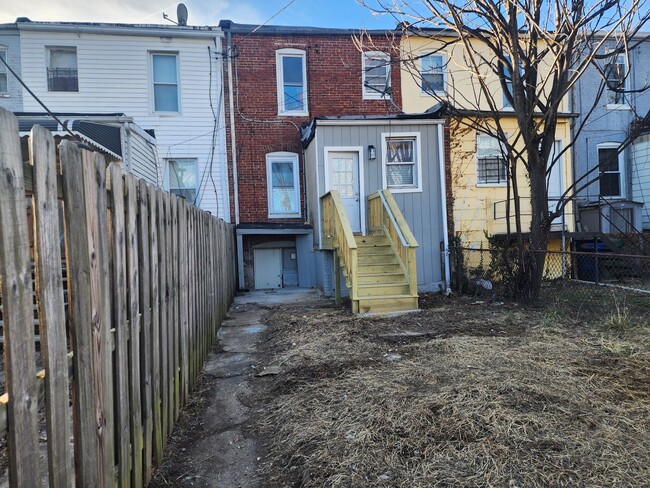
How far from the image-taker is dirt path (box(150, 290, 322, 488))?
2.65 metres

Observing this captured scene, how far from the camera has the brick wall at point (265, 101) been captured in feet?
39.6

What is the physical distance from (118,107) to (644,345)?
40.5ft

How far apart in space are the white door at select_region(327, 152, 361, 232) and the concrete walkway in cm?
404

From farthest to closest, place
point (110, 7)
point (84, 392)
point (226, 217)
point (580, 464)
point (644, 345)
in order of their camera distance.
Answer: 1. point (226, 217)
2. point (110, 7)
3. point (644, 345)
4. point (580, 464)
5. point (84, 392)

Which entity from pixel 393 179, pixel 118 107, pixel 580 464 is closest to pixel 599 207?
pixel 393 179

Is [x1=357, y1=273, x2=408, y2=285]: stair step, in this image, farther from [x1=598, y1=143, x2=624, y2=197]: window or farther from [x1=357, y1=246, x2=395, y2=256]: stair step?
[x1=598, y1=143, x2=624, y2=197]: window

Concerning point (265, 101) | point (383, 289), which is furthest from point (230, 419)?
point (265, 101)

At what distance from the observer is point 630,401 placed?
128 inches

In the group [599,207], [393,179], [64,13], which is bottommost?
[599,207]

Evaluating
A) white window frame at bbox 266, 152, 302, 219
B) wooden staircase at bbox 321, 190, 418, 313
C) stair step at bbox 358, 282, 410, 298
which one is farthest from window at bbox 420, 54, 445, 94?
stair step at bbox 358, 282, 410, 298

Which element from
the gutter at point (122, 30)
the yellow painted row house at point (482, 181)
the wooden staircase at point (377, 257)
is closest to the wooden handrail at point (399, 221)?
the wooden staircase at point (377, 257)

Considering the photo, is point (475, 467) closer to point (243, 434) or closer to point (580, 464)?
point (580, 464)

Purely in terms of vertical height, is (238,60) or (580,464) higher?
(238,60)

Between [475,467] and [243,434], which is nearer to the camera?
[475,467]
